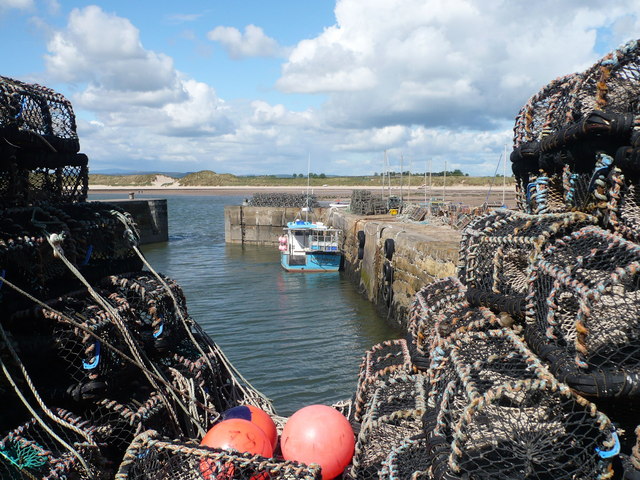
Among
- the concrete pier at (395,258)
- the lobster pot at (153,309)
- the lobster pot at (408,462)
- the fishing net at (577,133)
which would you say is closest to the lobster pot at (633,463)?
the lobster pot at (408,462)

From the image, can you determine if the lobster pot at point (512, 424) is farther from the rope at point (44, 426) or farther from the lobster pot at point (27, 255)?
the lobster pot at point (27, 255)

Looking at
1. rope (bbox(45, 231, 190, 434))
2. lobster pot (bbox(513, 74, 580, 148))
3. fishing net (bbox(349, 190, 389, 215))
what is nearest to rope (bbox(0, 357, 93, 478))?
rope (bbox(45, 231, 190, 434))

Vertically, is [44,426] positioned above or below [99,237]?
below

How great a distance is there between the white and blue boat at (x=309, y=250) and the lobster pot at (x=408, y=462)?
16.2 m

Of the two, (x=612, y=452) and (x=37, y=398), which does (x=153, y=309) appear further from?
(x=612, y=452)

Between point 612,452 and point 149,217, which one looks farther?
point 149,217

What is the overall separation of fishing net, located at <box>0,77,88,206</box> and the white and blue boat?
14.5 metres

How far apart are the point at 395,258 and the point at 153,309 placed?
9293mm

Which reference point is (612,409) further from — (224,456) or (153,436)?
(153,436)

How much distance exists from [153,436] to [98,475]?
0.53 meters

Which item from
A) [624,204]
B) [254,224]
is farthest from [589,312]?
[254,224]

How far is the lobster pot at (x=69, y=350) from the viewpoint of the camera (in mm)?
3482

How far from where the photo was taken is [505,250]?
12.6ft

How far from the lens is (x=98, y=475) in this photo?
3.29 metres
